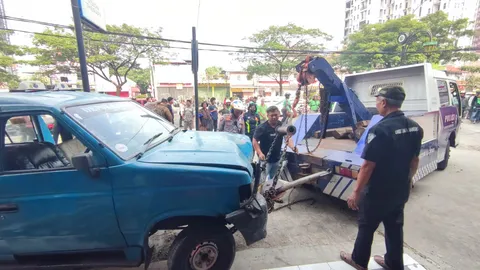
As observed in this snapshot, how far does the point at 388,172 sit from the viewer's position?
6.95ft

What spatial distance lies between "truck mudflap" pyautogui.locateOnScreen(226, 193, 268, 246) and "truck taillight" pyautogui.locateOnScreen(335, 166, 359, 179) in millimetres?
1614

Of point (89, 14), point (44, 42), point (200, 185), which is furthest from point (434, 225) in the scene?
point (44, 42)

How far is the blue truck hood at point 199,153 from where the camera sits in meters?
2.08

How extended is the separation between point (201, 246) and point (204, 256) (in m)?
0.12

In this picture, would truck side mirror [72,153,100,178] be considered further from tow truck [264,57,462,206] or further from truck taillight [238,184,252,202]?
tow truck [264,57,462,206]

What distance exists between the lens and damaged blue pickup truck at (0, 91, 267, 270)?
6.37 feet

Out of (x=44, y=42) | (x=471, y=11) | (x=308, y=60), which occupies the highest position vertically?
(x=471, y=11)

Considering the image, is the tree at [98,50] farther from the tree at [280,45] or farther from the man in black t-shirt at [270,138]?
the man in black t-shirt at [270,138]

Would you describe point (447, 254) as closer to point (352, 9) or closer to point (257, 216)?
point (257, 216)

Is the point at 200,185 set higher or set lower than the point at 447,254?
higher

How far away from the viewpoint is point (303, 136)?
14.7 feet

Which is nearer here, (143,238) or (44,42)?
(143,238)

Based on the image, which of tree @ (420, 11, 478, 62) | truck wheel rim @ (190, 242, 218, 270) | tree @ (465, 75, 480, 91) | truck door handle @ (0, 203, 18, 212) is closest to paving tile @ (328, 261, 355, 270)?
truck wheel rim @ (190, 242, 218, 270)

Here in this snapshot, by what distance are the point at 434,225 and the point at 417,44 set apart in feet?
76.8
